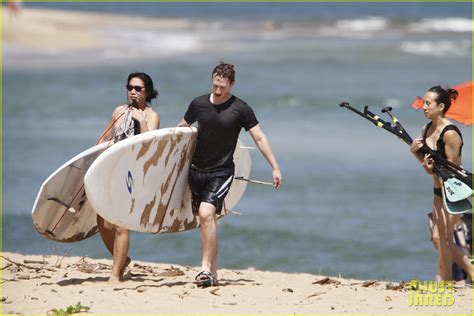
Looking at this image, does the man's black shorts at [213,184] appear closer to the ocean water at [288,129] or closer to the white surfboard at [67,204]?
the white surfboard at [67,204]

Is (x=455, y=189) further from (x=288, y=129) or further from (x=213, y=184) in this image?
(x=288, y=129)

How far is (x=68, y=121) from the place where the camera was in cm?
2008

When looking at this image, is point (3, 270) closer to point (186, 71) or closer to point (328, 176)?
point (328, 176)

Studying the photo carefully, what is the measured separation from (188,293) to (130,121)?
137cm

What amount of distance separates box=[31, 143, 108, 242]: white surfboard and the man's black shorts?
75 cm

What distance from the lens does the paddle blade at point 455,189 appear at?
7.50 m

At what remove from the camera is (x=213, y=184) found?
7.45 meters

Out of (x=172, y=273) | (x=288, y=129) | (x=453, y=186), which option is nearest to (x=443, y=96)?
(x=453, y=186)

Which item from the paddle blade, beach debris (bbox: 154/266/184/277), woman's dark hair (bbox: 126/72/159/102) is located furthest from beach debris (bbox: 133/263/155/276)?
the paddle blade

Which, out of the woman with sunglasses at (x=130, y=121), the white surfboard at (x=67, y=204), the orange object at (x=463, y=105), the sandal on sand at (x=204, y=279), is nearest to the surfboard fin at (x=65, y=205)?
the white surfboard at (x=67, y=204)

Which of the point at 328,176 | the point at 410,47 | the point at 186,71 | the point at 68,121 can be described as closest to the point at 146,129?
the point at 328,176

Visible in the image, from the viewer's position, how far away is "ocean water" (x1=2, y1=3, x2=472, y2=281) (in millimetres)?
11797

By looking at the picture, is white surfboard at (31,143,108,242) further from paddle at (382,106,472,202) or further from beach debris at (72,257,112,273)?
paddle at (382,106,472,202)

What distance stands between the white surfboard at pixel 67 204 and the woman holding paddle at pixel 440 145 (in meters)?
2.46
